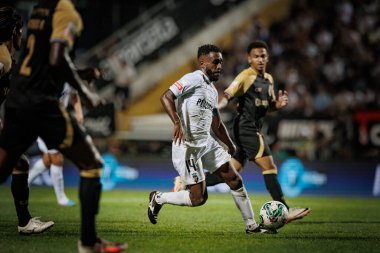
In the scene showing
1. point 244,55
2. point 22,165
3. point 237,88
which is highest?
point 244,55

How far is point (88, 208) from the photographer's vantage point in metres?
6.64

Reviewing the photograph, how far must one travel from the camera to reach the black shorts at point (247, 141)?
10.4m

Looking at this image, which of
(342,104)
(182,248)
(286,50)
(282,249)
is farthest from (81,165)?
(286,50)

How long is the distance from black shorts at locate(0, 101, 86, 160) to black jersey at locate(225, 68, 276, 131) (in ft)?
13.7

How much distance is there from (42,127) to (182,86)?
2.46 metres

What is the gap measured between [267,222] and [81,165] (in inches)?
125

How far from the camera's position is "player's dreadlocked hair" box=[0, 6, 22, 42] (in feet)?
27.3

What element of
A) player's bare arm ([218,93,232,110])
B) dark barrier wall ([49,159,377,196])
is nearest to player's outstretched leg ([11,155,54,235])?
player's bare arm ([218,93,232,110])

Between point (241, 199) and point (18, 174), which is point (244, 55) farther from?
point (18, 174)

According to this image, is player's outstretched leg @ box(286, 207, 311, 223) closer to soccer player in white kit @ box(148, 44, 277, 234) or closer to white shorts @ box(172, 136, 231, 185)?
soccer player in white kit @ box(148, 44, 277, 234)

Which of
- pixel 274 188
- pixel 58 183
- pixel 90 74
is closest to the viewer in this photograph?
pixel 90 74

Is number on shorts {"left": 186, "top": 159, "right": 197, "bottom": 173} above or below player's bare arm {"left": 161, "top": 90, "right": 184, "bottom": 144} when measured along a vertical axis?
below

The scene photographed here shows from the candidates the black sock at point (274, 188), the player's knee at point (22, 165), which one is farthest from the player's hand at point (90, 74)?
the black sock at point (274, 188)

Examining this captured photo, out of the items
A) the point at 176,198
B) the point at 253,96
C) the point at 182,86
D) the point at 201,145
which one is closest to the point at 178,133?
the point at 201,145
